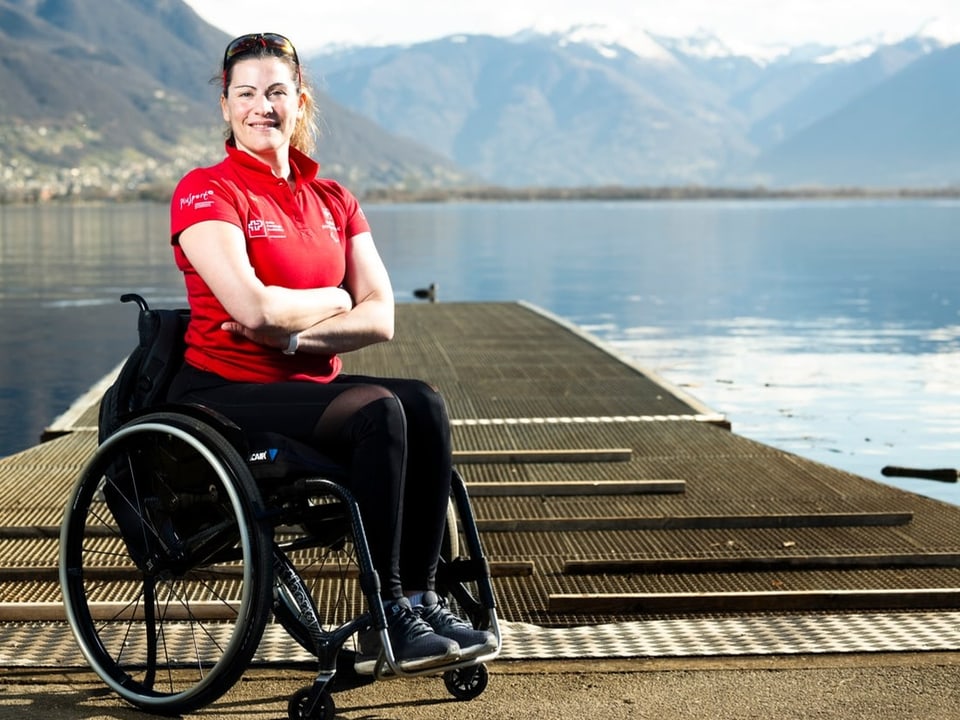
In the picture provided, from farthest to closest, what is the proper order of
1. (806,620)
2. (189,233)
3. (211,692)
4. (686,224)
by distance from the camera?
1. (686,224)
2. (806,620)
3. (189,233)
4. (211,692)

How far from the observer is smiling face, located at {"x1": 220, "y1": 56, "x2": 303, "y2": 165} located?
13.5ft

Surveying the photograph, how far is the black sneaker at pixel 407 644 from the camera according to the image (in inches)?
145

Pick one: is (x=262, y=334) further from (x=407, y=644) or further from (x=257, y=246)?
(x=407, y=644)

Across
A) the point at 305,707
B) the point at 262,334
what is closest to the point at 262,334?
the point at 262,334

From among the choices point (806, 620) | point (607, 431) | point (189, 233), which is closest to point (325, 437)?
point (189, 233)

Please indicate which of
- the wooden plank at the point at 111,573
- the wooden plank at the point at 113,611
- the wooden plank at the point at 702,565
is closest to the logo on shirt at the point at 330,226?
the wooden plank at the point at 113,611

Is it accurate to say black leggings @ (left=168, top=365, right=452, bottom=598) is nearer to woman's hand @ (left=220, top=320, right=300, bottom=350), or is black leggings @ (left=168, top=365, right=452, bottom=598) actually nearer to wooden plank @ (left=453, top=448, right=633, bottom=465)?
woman's hand @ (left=220, top=320, right=300, bottom=350)

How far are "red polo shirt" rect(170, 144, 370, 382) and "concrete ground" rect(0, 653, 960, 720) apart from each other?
2.69 ft

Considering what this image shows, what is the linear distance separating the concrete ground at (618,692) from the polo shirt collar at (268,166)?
1.31 meters

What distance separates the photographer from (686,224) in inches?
3300

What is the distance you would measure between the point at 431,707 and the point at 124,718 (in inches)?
29.2

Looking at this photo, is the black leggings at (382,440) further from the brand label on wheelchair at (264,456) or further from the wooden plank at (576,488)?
the wooden plank at (576,488)

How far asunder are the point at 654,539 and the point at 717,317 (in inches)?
716

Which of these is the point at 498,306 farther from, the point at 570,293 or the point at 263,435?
the point at 263,435
